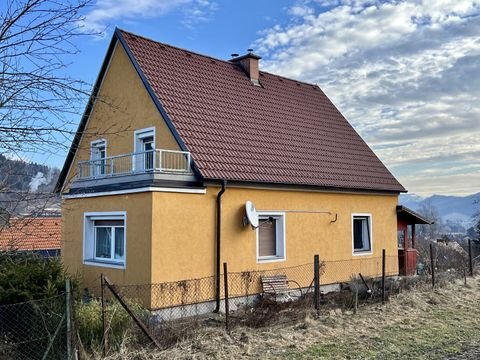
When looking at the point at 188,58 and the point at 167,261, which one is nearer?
the point at 167,261

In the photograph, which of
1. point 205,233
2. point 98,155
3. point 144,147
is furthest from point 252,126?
point 98,155

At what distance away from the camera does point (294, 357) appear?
7684mm

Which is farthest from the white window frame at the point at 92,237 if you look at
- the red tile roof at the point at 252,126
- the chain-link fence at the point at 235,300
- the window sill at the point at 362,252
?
the window sill at the point at 362,252

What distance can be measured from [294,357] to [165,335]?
7.27ft

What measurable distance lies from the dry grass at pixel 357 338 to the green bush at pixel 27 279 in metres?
1.58

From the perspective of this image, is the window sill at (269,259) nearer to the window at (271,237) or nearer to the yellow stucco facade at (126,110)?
the window at (271,237)

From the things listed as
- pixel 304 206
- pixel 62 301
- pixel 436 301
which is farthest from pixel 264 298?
pixel 62 301

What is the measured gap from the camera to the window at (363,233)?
1644 cm

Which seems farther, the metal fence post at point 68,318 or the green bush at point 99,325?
the green bush at point 99,325

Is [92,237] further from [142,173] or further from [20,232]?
[20,232]

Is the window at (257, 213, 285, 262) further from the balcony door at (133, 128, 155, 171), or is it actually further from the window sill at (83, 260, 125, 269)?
the window sill at (83, 260, 125, 269)

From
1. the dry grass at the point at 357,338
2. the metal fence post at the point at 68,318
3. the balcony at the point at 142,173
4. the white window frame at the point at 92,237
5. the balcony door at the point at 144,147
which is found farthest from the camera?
the balcony door at the point at 144,147

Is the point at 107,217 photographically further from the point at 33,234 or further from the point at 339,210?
the point at 339,210

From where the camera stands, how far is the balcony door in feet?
43.4
